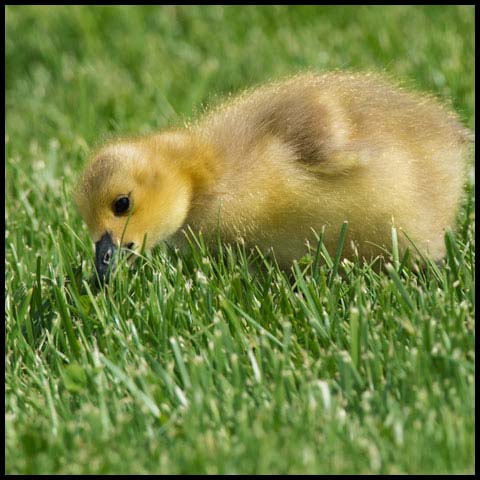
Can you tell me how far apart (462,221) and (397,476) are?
1.65 m

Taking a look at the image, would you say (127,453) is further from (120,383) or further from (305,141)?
(305,141)

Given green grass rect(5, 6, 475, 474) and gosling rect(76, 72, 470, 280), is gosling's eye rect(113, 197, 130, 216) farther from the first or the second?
green grass rect(5, 6, 475, 474)

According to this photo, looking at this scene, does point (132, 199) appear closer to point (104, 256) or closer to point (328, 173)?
point (104, 256)

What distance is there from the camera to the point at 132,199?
3.36 meters

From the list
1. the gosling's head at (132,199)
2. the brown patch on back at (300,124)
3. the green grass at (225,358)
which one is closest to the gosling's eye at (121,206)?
the gosling's head at (132,199)

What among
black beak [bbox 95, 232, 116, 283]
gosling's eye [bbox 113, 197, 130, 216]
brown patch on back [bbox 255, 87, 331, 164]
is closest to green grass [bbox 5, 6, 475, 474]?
black beak [bbox 95, 232, 116, 283]

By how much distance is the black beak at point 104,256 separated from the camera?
10.8 ft

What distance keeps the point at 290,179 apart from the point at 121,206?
0.54 metres

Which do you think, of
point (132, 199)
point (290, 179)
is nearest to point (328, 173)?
point (290, 179)

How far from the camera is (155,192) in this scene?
11.1 ft

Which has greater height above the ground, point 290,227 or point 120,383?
point 290,227

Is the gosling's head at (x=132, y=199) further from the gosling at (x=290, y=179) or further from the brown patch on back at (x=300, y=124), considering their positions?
the brown patch on back at (x=300, y=124)

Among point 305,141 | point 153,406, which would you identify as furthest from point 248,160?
point 153,406

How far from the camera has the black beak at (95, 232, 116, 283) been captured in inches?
130
